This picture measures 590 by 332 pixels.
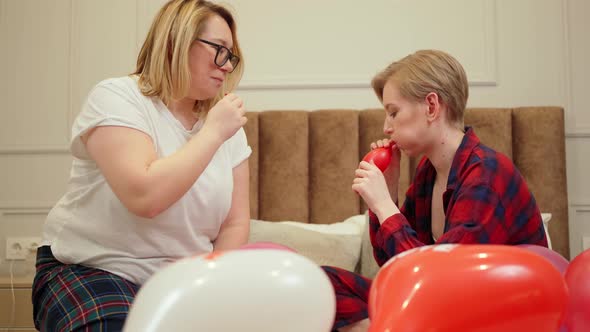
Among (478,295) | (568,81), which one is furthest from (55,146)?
(478,295)

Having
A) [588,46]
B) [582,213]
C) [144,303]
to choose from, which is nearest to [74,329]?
[144,303]

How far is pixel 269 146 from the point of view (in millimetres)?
2516

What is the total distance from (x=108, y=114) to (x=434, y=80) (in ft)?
2.50

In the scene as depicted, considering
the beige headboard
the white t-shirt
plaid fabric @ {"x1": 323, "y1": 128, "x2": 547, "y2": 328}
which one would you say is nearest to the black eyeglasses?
the white t-shirt

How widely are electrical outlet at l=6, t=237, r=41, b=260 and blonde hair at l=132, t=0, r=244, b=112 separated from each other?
165cm

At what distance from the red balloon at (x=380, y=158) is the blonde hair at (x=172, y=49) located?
1.64 ft

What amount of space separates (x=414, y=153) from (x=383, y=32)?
1.36m

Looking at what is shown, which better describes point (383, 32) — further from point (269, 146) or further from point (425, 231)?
point (425, 231)

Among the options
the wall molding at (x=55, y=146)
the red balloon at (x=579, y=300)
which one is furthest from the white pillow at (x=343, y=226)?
the red balloon at (x=579, y=300)

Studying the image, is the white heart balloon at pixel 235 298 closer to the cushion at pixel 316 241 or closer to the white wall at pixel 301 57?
the cushion at pixel 316 241

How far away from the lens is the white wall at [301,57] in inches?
102

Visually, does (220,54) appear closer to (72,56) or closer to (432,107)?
(432,107)

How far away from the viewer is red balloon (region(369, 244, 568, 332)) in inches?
26.6

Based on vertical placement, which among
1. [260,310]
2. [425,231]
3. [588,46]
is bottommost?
[425,231]
